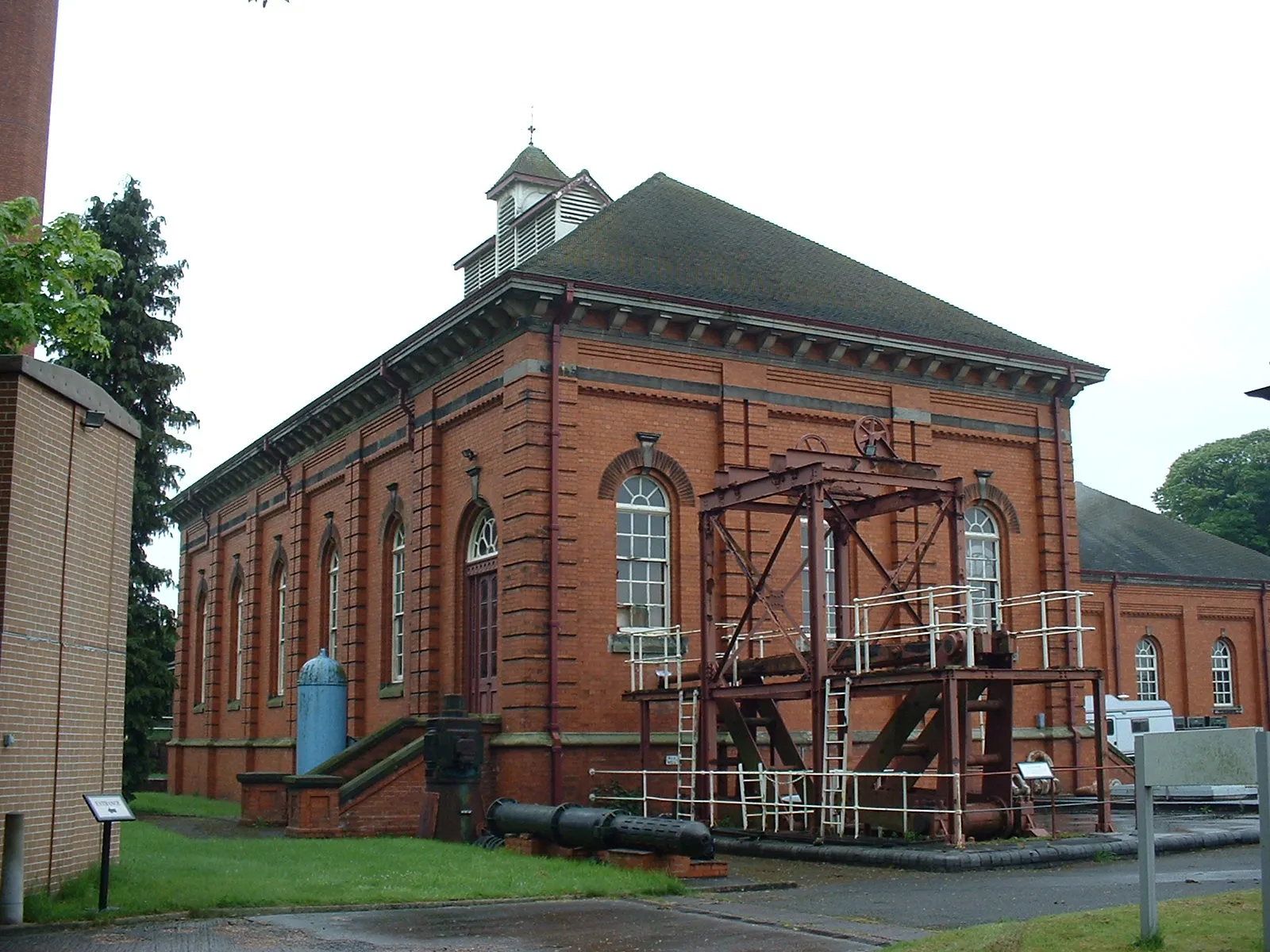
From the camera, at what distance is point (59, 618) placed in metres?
12.8

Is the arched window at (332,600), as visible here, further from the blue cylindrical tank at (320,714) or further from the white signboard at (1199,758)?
the white signboard at (1199,758)

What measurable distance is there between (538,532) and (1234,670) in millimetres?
28700

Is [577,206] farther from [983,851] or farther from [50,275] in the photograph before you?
[983,851]

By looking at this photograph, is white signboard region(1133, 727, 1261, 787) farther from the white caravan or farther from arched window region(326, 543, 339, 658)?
the white caravan

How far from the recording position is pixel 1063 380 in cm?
2675

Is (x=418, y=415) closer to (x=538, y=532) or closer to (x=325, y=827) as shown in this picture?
(x=538, y=532)

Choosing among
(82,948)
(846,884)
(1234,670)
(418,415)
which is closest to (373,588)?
(418,415)

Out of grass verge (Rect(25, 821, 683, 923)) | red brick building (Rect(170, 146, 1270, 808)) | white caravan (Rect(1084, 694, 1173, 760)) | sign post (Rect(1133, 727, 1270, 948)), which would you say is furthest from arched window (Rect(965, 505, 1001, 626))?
sign post (Rect(1133, 727, 1270, 948))

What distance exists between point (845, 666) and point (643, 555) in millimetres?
5003

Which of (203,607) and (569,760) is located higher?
(203,607)

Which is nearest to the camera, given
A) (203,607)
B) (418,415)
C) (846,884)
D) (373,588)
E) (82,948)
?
(82,948)

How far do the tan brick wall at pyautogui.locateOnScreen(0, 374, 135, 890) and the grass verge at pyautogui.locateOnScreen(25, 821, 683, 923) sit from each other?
25.3 inches

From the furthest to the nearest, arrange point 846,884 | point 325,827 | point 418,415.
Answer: point 418,415, point 325,827, point 846,884

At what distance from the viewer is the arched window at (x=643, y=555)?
2253cm
